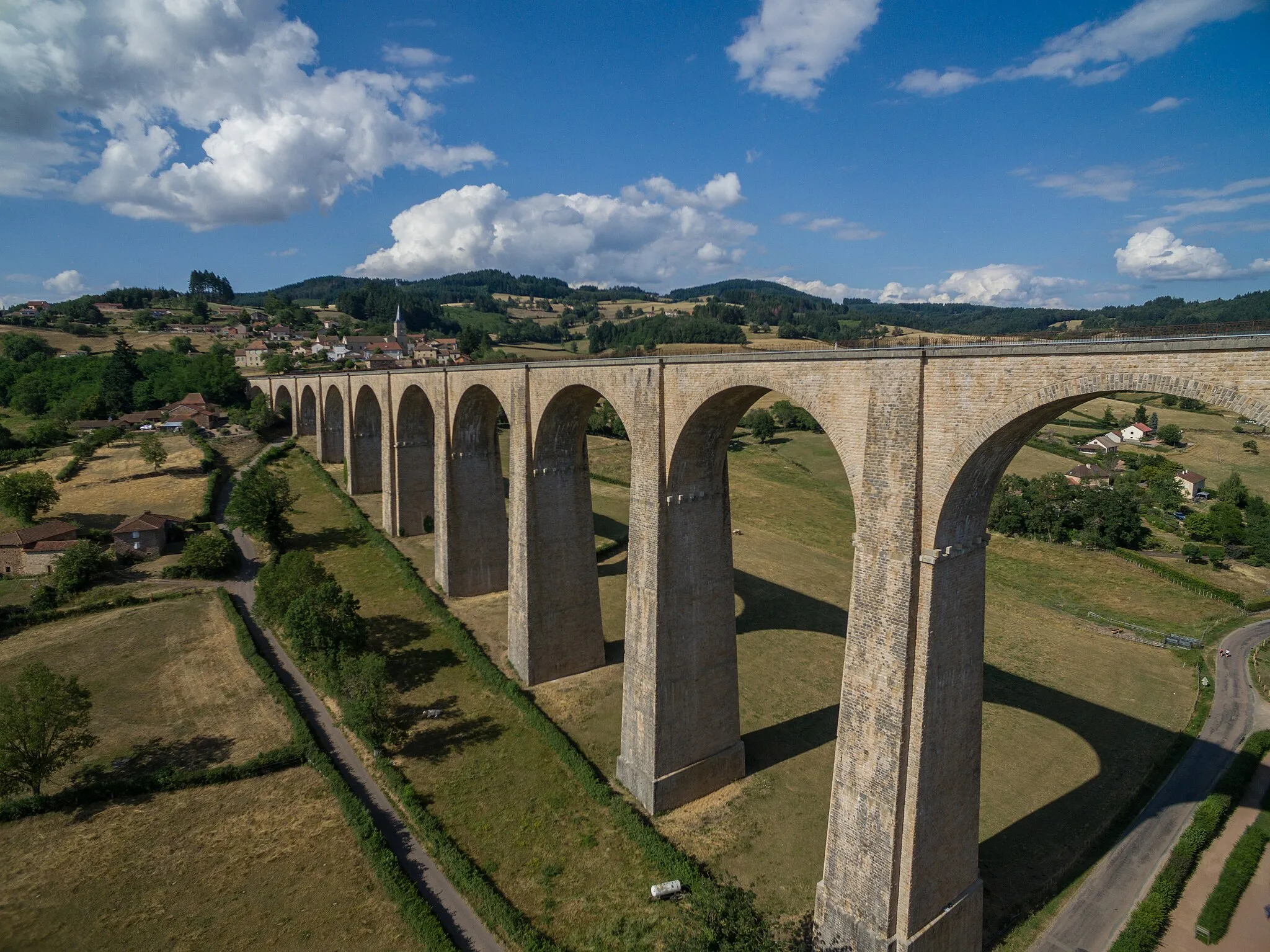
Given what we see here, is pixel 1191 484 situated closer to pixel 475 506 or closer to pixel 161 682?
pixel 475 506

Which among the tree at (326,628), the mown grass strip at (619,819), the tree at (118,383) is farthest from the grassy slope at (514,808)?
the tree at (118,383)

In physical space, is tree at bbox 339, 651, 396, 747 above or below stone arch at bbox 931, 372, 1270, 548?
below

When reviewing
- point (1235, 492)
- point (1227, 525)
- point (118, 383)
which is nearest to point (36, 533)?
point (118, 383)

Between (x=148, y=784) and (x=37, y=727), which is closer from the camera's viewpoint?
(x=37, y=727)

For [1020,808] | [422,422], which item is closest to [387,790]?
[1020,808]

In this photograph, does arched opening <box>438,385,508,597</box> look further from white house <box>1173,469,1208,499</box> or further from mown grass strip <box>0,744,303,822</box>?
white house <box>1173,469,1208,499</box>

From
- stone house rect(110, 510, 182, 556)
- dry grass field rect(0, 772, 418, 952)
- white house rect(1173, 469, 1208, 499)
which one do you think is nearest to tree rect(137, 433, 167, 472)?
stone house rect(110, 510, 182, 556)

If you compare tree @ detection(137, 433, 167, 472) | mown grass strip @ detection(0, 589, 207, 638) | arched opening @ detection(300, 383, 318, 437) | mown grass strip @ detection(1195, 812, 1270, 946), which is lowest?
mown grass strip @ detection(1195, 812, 1270, 946)
